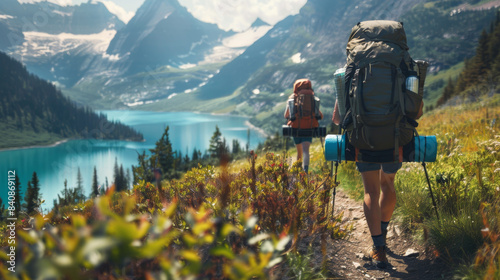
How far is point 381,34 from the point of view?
3752 mm

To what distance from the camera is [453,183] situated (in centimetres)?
436

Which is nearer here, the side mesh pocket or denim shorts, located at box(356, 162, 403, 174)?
the side mesh pocket

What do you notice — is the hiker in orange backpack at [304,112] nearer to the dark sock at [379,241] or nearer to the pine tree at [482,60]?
the dark sock at [379,241]

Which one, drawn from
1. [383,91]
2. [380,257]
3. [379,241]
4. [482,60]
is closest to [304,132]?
[379,241]

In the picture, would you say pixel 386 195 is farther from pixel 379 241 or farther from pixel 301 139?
pixel 301 139

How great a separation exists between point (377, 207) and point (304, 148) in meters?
4.61

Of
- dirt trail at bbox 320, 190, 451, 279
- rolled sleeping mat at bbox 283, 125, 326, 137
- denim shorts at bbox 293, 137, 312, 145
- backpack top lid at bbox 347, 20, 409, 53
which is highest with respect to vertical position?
backpack top lid at bbox 347, 20, 409, 53

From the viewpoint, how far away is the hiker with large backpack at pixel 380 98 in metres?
3.57

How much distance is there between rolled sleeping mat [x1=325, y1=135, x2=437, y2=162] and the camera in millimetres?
3748

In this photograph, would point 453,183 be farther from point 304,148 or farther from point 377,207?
point 304,148

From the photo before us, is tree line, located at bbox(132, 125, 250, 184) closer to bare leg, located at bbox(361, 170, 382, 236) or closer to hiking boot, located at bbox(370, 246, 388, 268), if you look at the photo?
bare leg, located at bbox(361, 170, 382, 236)

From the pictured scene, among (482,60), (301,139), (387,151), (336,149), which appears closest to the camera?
(387,151)

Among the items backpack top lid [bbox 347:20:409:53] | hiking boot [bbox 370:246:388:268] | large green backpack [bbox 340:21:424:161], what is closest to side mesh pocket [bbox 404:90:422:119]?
large green backpack [bbox 340:21:424:161]

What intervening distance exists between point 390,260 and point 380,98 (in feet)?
7.33
